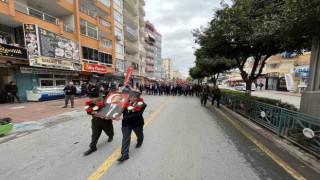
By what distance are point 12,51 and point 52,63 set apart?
3219 millimetres

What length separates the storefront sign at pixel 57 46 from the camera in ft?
45.2

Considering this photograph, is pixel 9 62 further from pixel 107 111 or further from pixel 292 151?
pixel 292 151

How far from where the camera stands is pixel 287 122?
16.4 feet

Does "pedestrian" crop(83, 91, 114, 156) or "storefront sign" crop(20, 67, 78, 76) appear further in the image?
"storefront sign" crop(20, 67, 78, 76)

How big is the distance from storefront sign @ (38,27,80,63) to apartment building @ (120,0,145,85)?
14.3 metres

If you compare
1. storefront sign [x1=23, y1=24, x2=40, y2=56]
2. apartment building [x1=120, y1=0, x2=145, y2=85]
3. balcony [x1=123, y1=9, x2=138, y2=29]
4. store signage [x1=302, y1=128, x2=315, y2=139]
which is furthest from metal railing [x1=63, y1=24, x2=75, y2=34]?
store signage [x1=302, y1=128, x2=315, y2=139]

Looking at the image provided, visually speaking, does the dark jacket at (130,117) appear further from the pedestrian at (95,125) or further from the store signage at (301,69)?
the store signage at (301,69)

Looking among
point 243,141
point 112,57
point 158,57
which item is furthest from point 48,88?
point 158,57

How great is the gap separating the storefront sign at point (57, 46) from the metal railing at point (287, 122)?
1523 centimetres

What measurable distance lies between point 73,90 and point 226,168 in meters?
9.99

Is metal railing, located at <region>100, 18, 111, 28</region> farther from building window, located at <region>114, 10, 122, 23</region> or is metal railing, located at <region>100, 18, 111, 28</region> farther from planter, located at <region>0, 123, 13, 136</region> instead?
planter, located at <region>0, 123, 13, 136</region>

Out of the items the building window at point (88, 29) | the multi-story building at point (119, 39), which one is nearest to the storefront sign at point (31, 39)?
the building window at point (88, 29)

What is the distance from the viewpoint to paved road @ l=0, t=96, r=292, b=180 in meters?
3.12

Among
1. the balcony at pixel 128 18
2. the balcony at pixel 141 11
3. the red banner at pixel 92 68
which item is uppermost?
the balcony at pixel 141 11
